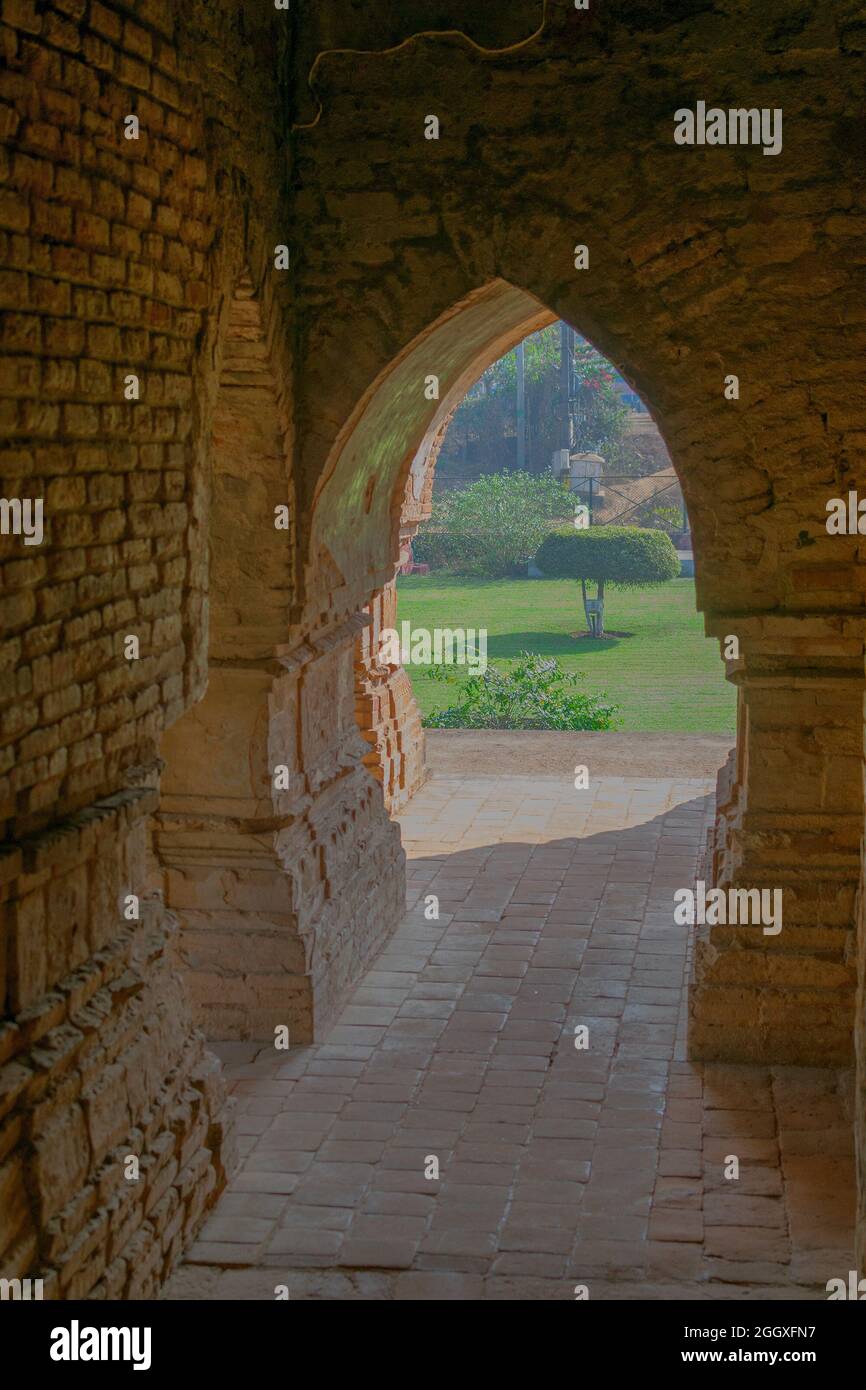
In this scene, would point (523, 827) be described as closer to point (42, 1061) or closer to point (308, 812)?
point (308, 812)

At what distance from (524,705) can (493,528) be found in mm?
7785

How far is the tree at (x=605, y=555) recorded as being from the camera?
18.4 m

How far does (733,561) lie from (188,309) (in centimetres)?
237

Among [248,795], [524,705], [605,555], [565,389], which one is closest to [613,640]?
[605,555]

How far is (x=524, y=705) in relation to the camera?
46.8ft

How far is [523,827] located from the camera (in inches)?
400

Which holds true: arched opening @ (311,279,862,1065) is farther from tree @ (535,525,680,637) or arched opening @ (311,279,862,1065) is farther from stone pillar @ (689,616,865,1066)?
tree @ (535,525,680,637)

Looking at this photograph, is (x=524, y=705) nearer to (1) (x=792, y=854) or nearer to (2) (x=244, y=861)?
(2) (x=244, y=861)

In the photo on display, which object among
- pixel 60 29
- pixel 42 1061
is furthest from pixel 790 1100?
pixel 60 29

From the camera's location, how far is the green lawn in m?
15.5

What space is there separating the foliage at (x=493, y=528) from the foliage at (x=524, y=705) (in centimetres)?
671

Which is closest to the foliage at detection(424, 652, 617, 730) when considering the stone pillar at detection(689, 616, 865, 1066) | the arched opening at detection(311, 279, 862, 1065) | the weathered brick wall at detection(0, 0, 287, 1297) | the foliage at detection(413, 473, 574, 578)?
the foliage at detection(413, 473, 574, 578)

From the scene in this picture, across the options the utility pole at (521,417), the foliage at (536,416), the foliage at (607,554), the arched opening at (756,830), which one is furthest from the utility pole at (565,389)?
the arched opening at (756,830)

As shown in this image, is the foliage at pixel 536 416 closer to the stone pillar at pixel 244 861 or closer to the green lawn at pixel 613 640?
the green lawn at pixel 613 640
